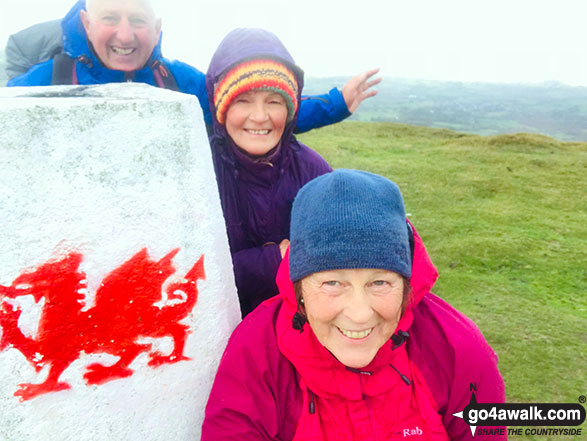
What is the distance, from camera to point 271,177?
2.84m

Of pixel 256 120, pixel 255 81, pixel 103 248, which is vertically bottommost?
pixel 103 248

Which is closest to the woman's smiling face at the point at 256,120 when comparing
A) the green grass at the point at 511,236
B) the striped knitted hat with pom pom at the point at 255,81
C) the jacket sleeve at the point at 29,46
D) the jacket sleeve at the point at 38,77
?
the striped knitted hat with pom pom at the point at 255,81

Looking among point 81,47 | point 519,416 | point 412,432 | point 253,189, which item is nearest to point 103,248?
point 253,189

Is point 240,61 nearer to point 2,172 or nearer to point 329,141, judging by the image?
point 2,172

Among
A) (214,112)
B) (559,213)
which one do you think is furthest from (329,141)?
(214,112)

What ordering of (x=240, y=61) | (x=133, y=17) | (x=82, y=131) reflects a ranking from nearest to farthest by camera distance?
(x=82, y=131)
(x=240, y=61)
(x=133, y=17)

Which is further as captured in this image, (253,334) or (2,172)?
(253,334)

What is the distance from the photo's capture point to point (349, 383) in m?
2.10

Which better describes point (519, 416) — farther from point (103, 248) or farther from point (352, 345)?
point (103, 248)

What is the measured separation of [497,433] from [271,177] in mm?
1778

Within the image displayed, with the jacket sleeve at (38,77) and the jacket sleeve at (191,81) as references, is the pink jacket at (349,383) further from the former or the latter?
the jacket sleeve at (38,77)

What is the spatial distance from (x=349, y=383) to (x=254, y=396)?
0.42 meters

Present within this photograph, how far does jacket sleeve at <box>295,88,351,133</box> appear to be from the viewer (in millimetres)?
3404

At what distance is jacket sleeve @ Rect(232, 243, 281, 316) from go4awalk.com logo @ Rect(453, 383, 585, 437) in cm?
116
